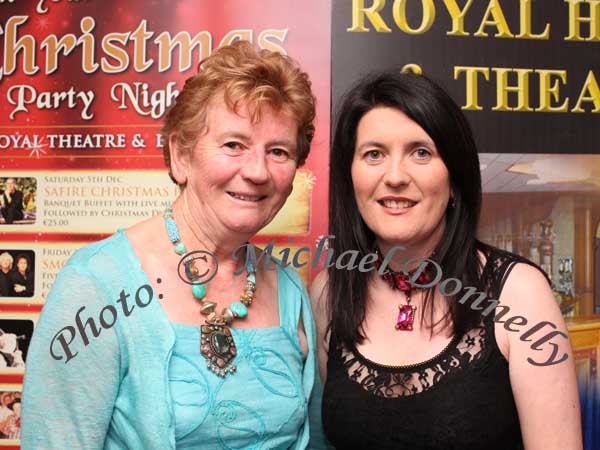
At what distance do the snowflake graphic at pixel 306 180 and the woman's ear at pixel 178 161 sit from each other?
0.76m

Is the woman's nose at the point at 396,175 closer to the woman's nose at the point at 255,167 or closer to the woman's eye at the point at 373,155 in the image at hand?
the woman's eye at the point at 373,155

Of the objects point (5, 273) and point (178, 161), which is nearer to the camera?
point (178, 161)

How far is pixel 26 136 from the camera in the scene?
225cm

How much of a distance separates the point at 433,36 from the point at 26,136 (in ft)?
4.74

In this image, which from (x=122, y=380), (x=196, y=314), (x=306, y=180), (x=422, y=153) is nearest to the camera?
(x=122, y=380)

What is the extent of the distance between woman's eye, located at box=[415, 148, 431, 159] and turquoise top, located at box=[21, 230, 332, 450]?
0.61 meters

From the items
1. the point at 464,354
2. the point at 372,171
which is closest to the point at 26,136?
the point at 372,171

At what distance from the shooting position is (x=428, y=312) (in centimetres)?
159

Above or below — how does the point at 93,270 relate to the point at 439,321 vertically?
above

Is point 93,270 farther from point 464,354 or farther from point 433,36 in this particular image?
point 433,36

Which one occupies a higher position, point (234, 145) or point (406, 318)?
point (234, 145)

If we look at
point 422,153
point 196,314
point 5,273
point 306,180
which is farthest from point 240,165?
point 5,273

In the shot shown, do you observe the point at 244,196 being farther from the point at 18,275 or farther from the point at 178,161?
the point at 18,275

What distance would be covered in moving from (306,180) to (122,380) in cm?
108
